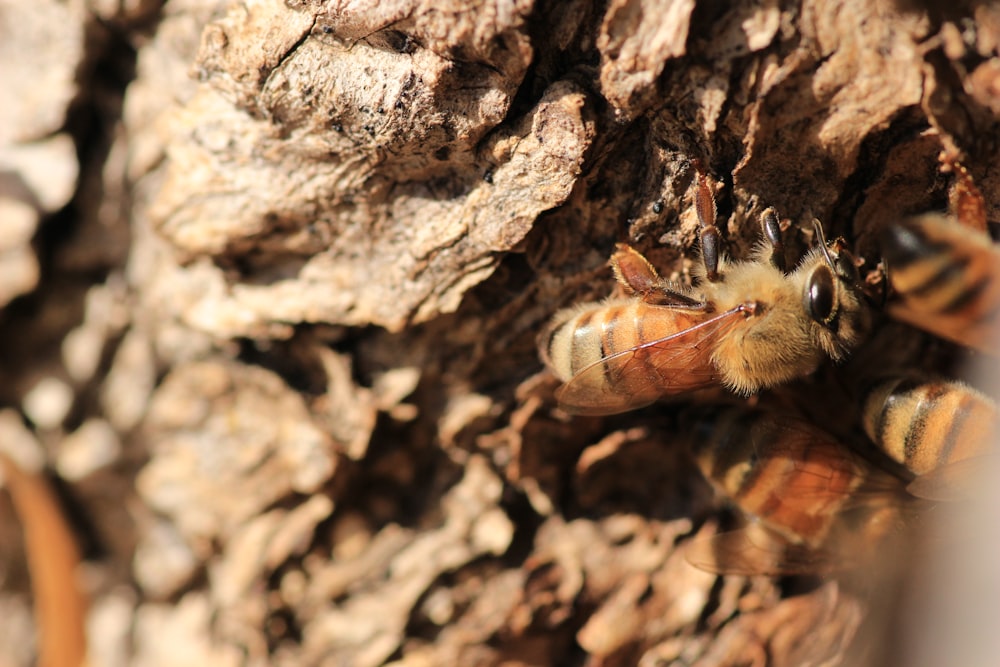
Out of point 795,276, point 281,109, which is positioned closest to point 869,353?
point 795,276

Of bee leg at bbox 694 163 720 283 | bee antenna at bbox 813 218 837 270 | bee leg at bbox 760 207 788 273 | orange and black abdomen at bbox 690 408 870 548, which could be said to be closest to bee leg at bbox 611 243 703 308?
bee leg at bbox 694 163 720 283

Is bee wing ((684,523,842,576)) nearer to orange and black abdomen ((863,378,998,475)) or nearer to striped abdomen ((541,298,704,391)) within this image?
orange and black abdomen ((863,378,998,475))

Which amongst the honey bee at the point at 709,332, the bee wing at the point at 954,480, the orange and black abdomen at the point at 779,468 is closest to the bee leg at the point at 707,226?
the honey bee at the point at 709,332

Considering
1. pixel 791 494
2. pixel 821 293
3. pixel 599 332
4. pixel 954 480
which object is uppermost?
pixel 821 293

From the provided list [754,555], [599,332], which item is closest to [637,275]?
[599,332]

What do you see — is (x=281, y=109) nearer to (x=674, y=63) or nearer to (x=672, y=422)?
(x=674, y=63)

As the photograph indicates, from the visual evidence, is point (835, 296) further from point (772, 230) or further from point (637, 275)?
point (637, 275)
